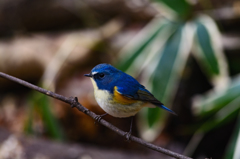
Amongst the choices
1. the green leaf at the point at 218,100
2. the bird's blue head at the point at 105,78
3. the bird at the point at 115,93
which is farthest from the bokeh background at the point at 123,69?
the bird's blue head at the point at 105,78

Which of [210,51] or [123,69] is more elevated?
[210,51]

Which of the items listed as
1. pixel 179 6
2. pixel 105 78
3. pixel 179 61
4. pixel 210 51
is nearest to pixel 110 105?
pixel 105 78

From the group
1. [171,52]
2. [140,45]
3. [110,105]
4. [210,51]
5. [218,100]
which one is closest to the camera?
[110,105]

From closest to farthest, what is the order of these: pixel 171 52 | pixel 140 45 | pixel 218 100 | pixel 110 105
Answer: pixel 110 105, pixel 218 100, pixel 171 52, pixel 140 45

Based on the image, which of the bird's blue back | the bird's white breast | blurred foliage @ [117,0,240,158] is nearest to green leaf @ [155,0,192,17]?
blurred foliage @ [117,0,240,158]

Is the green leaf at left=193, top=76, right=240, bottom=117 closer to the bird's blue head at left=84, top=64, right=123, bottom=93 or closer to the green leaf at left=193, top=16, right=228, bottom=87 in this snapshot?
the green leaf at left=193, top=16, right=228, bottom=87

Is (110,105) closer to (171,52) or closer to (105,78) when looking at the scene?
(105,78)
